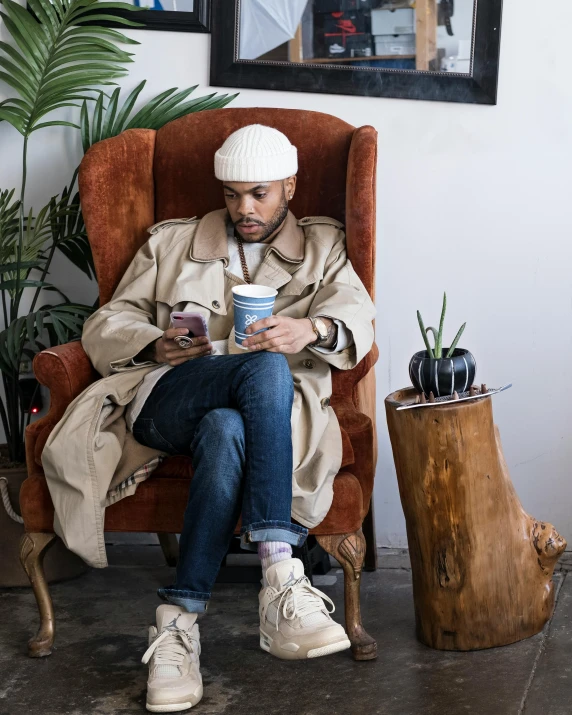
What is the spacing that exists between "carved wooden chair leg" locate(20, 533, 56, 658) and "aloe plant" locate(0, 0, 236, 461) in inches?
25.4

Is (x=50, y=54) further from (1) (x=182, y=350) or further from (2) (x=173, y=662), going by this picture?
(2) (x=173, y=662)

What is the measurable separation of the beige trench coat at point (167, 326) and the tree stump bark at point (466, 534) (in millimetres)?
217

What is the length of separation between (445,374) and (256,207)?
0.68m

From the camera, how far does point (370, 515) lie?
2.89 metres

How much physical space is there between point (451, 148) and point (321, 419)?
1.10 metres

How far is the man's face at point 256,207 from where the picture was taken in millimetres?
2557

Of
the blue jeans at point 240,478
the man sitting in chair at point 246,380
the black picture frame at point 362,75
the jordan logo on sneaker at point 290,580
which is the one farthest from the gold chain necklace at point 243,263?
the jordan logo on sneaker at point 290,580

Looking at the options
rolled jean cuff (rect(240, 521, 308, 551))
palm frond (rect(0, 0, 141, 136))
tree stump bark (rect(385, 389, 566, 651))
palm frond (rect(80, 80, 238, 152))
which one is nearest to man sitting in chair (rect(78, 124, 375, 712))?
rolled jean cuff (rect(240, 521, 308, 551))

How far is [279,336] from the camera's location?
225 cm

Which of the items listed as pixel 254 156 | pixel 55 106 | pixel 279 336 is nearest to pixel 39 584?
pixel 279 336

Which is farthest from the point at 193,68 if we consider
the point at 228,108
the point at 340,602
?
the point at 340,602

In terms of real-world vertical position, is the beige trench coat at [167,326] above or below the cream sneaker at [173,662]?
above

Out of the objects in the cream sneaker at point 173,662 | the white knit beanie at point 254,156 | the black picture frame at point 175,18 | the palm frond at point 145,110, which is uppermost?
the black picture frame at point 175,18

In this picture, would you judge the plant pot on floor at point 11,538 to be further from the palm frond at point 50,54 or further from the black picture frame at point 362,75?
the black picture frame at point 362,75
